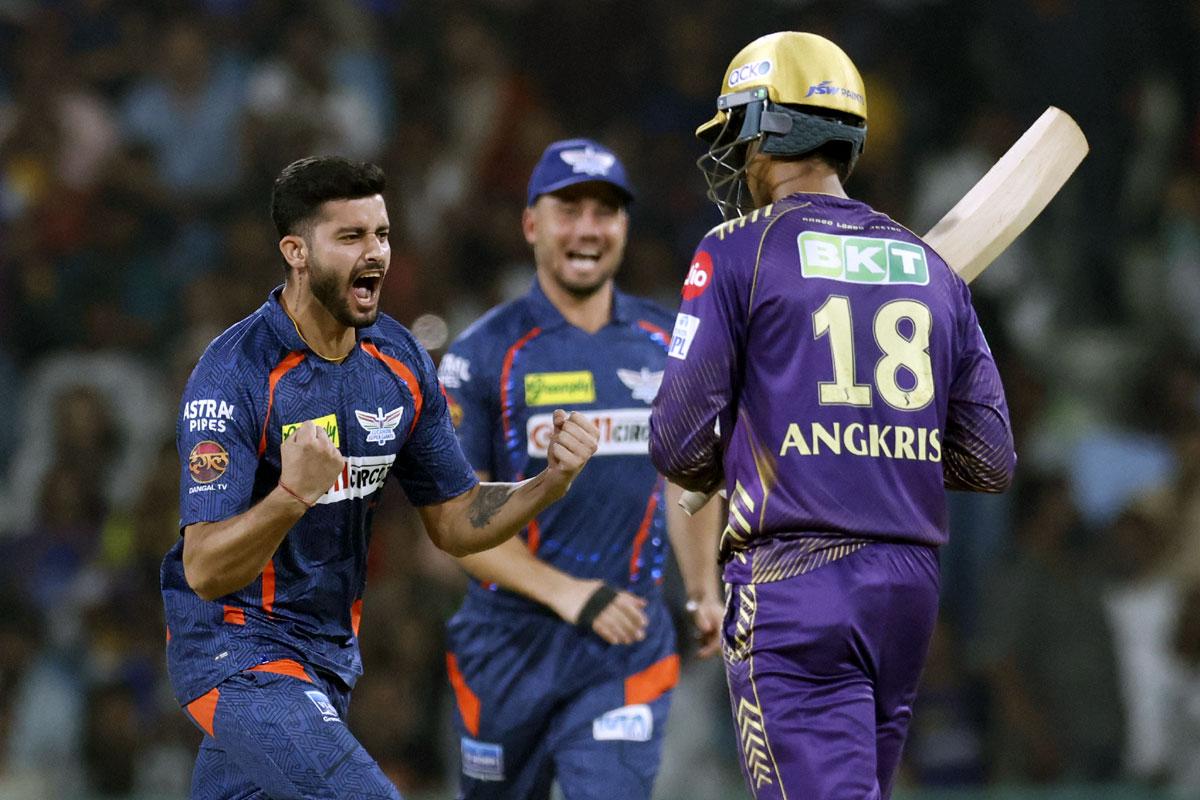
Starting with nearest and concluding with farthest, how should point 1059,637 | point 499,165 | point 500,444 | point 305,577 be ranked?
1. point 305,577
2. point 500,444
3. point 1059,637
4. point 499,165

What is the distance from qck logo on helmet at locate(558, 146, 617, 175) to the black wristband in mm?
1400

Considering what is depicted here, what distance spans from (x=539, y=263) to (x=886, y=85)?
550cm

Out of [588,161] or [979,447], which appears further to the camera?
[588,161]

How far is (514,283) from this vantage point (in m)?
10.1

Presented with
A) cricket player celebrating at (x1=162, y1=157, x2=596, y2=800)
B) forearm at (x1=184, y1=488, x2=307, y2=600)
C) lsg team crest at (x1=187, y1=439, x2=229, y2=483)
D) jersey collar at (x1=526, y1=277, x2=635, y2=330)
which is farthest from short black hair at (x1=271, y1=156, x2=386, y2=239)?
jersey collar at (x1=526, y1=277, x2=635, y2=330)

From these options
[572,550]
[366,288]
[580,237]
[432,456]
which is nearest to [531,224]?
[580,237]

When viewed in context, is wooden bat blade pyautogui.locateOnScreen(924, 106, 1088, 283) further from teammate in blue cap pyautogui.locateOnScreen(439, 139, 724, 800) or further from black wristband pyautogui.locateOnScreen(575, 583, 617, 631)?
black wristband pyautogui.locateOnScreen(575, 583, 617, 631)

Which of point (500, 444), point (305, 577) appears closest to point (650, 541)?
point (500, 444)

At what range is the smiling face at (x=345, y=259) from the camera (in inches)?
175

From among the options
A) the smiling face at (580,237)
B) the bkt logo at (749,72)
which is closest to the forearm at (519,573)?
the smiling face at (580,237)

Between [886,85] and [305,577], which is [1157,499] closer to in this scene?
[886,85]

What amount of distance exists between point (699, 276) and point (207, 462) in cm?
124

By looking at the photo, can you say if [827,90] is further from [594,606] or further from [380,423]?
[594,606]

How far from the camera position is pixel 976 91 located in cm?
1088
